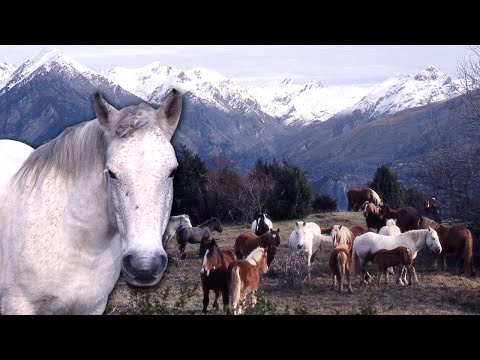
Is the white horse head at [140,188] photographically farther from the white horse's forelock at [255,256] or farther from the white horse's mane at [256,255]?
the white horse's mane at [256,255]

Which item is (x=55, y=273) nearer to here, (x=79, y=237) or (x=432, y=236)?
(x=79, y=237)

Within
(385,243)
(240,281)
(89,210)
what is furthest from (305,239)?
(89,210)

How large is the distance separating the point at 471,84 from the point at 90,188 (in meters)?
8.11

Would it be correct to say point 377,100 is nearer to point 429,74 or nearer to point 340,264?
point 429,74

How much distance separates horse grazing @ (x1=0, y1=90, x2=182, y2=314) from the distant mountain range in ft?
0.50

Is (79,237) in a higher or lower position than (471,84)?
lower

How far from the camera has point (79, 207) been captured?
1.55m

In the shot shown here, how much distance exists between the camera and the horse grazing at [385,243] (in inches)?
270

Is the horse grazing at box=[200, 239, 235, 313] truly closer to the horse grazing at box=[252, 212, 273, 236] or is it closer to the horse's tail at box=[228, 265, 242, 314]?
the horse's tail at box=[228, 265, 242, 314]

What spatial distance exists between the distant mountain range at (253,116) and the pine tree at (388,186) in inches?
14.9

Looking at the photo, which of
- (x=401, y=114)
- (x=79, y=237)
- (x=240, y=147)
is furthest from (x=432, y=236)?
(x=401, y=114)

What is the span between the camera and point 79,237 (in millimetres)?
1562

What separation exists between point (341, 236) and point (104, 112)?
6.38m

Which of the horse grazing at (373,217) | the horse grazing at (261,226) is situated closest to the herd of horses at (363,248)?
the horse grazing at (373,217)
